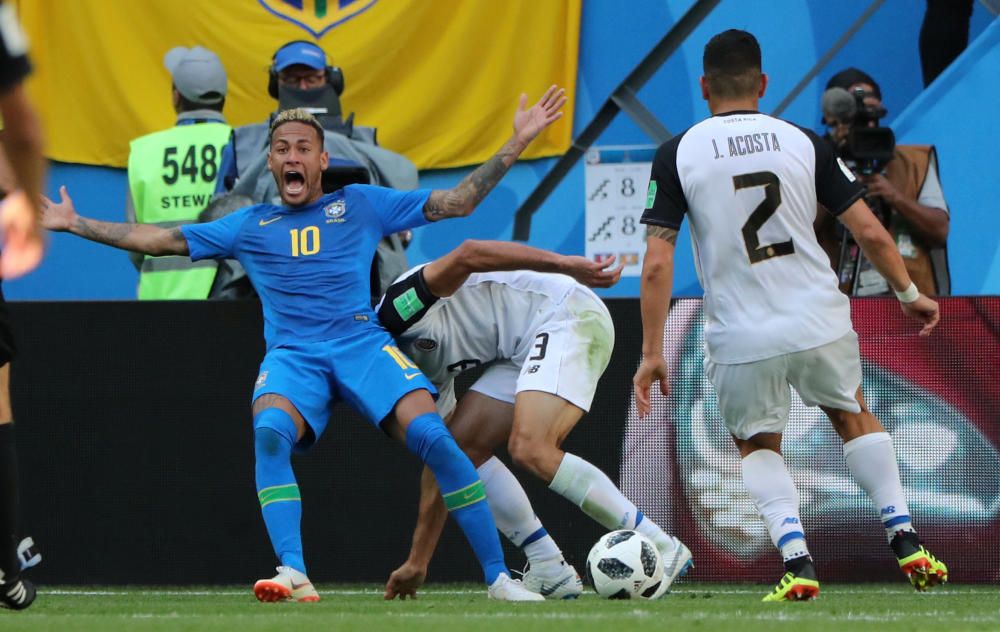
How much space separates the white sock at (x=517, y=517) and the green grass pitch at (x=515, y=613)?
256 millimetres

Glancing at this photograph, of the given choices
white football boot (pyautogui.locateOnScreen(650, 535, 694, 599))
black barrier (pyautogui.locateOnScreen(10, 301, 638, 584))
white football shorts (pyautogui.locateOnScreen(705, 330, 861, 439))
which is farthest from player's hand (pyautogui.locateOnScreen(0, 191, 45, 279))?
black barrier (pyautogui.locateOnScreen(10, 301, 638, 584))

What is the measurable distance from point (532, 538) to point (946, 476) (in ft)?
6.06

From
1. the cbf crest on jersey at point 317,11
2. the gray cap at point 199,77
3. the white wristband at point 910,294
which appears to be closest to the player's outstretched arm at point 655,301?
the white wristband at point 910,294

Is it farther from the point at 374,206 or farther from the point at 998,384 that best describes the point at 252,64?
the point at 998,384

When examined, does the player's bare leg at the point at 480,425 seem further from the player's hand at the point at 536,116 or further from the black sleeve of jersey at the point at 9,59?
the black sleeve of jersey at the point at 9,59

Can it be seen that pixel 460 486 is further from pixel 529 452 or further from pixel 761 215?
pixel 761 215

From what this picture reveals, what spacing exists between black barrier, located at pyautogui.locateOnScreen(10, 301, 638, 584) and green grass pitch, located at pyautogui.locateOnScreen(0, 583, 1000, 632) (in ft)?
1.84

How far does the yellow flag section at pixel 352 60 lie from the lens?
10164mm

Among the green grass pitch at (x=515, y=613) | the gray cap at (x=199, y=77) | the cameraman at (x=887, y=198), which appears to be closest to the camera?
the green grass pitch at (x=515, y=613)

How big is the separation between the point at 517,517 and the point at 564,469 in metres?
0.40

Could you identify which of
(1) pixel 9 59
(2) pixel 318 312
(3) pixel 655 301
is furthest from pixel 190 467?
(1) pixel 9 59

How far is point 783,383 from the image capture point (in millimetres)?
5953

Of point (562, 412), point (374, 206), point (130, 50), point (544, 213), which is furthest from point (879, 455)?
point (130, 50)

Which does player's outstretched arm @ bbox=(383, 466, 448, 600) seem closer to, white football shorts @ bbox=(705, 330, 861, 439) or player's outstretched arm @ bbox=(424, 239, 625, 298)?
player's outstretched arm @ bbox=(424, 239, 625, 298)
